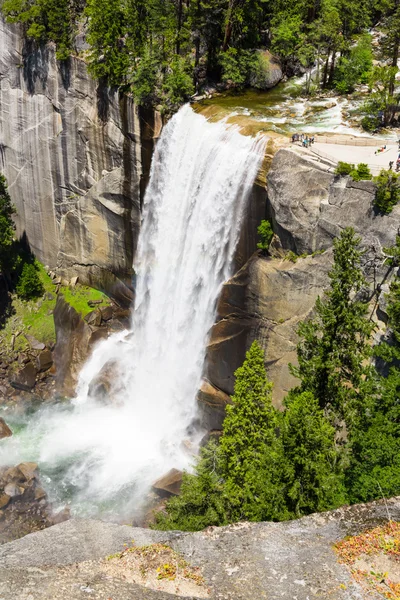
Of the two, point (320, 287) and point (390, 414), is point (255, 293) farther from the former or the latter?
point (390, 414)

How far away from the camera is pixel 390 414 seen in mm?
24766

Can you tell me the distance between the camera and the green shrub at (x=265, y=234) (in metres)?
35.4

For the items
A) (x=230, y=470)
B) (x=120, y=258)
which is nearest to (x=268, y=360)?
(x=230, y=470)

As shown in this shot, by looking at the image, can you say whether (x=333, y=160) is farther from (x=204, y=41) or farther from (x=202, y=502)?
(x=204, y=41)

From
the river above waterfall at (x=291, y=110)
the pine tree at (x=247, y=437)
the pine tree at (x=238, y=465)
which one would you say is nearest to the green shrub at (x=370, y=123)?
the river above waterfall at (x=291, y=110)

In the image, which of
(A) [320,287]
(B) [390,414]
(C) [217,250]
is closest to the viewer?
(B) [390,414]

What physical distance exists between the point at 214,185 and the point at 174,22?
19.1 m

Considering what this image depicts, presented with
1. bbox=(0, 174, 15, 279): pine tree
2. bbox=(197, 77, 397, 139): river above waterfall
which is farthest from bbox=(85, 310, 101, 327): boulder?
bbox=(197, 77, 397, 139): river above waterfall

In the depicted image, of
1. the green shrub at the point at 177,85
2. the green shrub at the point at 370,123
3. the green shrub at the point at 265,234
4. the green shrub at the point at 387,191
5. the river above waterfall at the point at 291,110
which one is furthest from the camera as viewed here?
the green shrub at the point at 177,85

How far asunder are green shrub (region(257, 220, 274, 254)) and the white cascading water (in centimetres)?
218

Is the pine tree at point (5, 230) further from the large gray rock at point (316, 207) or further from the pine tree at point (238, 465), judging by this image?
the pine tree at point (238, 465)

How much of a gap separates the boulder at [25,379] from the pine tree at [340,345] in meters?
29.5

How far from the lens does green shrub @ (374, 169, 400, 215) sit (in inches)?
1157

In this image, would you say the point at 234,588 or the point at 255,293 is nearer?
the point at 234,588
